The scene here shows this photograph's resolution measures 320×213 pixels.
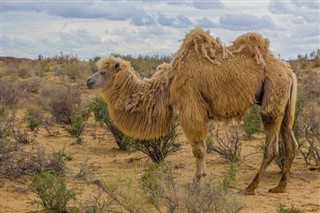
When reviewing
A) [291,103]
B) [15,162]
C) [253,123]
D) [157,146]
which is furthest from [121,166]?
[253,123]

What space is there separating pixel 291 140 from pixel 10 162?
468 cm

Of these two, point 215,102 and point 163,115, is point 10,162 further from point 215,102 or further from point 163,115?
point 215,102

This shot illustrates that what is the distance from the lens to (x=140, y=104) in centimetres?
961

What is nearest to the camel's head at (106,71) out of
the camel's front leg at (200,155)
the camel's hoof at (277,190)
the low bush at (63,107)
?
the camel's front leg at (200,155)

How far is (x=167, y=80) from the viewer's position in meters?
9.44

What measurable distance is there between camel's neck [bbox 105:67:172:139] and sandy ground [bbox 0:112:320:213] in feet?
2.31

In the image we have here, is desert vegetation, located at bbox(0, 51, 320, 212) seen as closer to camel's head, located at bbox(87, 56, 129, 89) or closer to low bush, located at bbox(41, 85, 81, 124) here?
low bush, located at bbox(41, 85, 81, 124)

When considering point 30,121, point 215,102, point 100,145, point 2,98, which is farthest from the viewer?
point 2,98

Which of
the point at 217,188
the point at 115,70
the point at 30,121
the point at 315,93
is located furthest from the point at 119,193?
the point at 315,93

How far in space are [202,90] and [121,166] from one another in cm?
340

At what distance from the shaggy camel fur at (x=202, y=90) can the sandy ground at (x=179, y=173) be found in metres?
0.51

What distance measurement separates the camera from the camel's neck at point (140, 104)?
9.49m

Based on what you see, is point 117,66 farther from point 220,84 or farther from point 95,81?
point 220,84

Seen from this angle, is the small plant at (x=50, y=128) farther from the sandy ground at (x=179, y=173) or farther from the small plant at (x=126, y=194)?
the small plant at (x=126, y=194)
